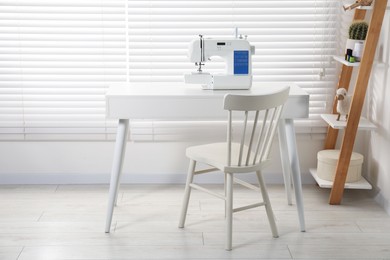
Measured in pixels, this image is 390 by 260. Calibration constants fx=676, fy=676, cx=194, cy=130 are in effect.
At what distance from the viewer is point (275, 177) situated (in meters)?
4.35

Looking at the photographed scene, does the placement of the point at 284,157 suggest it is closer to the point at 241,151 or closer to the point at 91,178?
the point at 241,151

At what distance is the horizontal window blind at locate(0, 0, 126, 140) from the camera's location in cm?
412

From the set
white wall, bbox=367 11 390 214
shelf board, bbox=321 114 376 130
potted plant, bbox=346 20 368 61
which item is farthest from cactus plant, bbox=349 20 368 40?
shelf board, bbox=321 114 376 130

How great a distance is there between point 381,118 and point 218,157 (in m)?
1.14

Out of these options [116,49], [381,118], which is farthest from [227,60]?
[381,118]

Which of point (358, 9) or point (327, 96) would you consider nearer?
point (358, 9)

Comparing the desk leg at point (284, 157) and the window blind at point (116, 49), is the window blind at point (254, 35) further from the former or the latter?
the desk leg at point (284, 157)

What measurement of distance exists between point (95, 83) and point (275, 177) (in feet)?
4.24

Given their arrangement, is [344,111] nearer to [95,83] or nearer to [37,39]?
[95,83]

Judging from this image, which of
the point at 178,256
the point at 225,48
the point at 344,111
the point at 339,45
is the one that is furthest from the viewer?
the point at 339,45

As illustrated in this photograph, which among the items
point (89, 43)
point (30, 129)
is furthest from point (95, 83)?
point (30, 129)

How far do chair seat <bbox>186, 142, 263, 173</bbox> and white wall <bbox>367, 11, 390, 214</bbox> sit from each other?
2.91ft

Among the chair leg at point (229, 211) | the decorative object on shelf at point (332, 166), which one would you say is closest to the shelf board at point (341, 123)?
the decorative object on shelf at point (332, 166)

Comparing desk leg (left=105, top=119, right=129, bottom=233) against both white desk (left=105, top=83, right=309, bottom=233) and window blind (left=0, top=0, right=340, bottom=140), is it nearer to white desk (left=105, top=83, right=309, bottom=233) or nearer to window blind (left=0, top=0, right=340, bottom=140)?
white desk (left=105, top=83, right=309, bottom=233)
